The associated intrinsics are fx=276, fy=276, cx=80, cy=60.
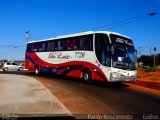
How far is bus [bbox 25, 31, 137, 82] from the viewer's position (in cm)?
1744

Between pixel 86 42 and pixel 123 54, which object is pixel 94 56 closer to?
pixel 86 42

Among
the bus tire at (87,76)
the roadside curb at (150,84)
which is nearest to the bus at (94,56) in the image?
the bus tire at (87,76)

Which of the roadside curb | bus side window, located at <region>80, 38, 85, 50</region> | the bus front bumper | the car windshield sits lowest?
the roadside curb

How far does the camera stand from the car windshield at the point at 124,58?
1736 cm

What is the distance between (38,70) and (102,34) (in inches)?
454

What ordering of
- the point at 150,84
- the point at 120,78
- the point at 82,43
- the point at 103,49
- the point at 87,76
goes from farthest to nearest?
the point at 82,43, the point at 87,76, the point at 150,84, the point at 103,49, the point at 120,78

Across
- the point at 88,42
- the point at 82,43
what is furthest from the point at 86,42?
the point at 82,43

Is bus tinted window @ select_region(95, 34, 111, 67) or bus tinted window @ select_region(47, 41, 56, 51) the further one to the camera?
bus tinted window @ select_region(47, 41, 56, 51)

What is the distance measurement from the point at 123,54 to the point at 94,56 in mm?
2116

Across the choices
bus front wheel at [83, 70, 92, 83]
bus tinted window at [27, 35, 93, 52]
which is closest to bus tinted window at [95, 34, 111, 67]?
bus tinted window at [27, 35, 93, 52]

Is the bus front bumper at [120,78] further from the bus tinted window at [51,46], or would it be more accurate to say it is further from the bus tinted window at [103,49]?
the bus tinted window at [51,46]

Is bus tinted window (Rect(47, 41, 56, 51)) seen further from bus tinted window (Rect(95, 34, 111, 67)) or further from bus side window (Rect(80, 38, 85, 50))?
bus tinted window (Rect(95, 34, 111, 67))

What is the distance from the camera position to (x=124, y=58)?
57.9ft

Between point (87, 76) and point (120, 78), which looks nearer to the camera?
point (120, 78)
